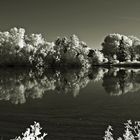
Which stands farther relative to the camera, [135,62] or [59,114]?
[135,62]

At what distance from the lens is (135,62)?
135 metres

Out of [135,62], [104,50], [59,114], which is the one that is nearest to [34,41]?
[104,50]

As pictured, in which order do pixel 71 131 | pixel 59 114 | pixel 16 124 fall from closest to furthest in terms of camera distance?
pixel 71 131 → pixel 16 124 → pixel 59 114

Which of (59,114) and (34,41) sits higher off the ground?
(34,41)

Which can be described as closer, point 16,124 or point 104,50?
point 16,124

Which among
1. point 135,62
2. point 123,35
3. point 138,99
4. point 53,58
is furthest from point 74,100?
point 123,35

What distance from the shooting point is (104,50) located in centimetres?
14850

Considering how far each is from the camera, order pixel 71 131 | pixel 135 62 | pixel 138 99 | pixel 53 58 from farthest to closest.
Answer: pixel 135 62
pixel 53 58
pixel 138 99
pixel 71 131

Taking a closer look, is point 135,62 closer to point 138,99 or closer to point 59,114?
point 138,99

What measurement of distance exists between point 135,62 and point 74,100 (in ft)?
313

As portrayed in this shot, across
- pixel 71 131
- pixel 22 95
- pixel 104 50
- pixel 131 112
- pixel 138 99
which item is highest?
pixel 104 50

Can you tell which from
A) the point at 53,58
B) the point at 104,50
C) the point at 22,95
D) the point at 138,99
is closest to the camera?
the point at 138,99

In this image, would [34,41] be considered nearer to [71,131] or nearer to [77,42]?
[77,42]

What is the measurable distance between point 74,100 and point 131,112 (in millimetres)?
10836
